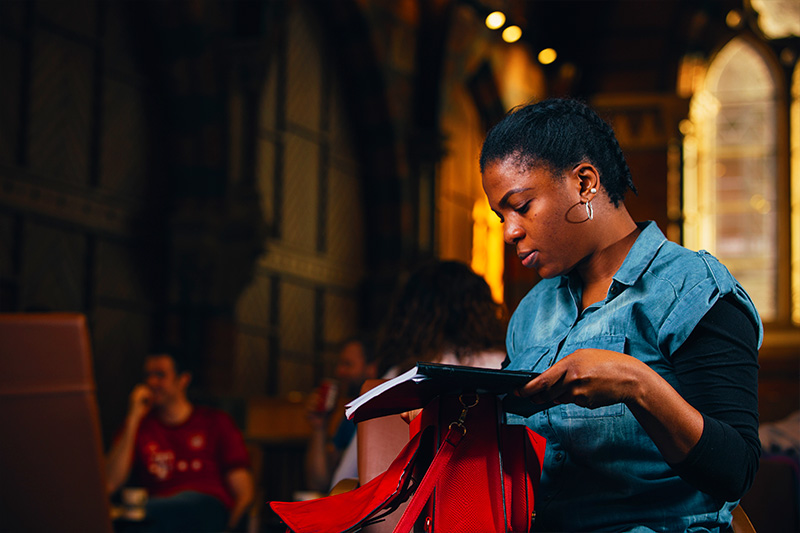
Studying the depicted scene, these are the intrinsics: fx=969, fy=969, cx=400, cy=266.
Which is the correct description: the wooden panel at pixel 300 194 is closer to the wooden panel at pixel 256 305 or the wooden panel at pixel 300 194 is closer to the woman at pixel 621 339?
the wooden panel at pixel 256 305

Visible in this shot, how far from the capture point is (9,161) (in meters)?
5.99

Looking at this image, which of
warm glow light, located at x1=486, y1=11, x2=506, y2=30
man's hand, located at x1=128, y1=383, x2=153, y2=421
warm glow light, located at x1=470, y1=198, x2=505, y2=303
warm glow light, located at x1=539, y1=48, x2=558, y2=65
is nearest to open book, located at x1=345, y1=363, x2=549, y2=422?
man's hand, located at x1=128, y1=383, x2=153, y2=421

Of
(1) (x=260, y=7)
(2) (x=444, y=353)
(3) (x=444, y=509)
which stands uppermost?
(1) (x=260, y=7)

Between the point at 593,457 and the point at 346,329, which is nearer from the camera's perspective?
the point at 593,457

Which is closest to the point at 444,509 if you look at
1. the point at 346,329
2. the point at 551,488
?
the point at 551,488

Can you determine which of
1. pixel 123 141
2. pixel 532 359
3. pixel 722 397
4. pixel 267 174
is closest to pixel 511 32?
pixel 267 174

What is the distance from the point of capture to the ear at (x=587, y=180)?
61.9 inches

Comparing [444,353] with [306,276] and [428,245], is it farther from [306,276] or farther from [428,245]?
[428,245]

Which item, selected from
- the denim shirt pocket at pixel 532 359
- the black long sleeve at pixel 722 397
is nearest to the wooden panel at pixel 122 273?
the denim shirt pocket at pixel 532 359

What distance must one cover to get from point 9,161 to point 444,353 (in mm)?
4167

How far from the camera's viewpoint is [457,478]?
Answer: 1.42 meters

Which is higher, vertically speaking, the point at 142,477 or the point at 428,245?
the point at 428,245

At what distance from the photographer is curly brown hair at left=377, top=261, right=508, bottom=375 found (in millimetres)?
2791

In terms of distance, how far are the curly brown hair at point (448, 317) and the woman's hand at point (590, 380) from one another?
1481mm
